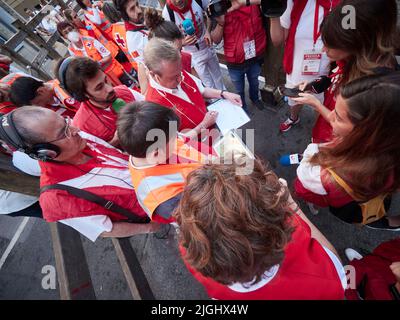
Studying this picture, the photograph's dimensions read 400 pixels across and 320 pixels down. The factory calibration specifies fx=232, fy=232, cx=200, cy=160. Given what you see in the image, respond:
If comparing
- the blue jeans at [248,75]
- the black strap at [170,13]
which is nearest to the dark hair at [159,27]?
the black strap at [170,13]

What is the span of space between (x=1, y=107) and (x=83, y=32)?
2.46 meters

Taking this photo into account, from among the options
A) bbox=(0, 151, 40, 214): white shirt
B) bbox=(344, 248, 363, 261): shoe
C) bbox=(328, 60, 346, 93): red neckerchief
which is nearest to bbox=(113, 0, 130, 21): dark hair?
bbox=(0, 151, 40, 214): white shirt

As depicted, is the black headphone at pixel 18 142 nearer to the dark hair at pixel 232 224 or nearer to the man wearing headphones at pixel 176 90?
the man wearing headphones at pixel 176 90

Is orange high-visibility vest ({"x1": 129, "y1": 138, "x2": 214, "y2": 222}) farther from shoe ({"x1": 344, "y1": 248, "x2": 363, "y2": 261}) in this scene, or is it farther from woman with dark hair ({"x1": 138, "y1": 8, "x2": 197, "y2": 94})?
shoe ({"x1": 344, "y1": 248, "x2": 363, "y2": 261})

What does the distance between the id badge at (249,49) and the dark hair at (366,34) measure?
123 cm

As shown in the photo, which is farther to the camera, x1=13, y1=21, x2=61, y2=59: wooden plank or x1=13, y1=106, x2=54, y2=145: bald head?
x1=13, y1=21, x2=61, y2=59: wooden plank

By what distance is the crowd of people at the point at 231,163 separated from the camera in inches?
39.3

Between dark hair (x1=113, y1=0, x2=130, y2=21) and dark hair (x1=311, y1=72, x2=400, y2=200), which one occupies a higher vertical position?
dark hair (x1=113, y1=0, x2=130, y2=21)

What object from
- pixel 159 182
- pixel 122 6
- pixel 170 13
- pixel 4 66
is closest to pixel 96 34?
pixel 122 6

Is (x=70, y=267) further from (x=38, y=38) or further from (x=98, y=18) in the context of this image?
(x=38, y=38)

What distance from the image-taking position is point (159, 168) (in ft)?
4.84

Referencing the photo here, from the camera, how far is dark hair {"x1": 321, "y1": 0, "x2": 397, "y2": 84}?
1611mm

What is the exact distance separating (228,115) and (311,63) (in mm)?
1002

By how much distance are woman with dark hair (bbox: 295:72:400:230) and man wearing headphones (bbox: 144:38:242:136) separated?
1.14m
